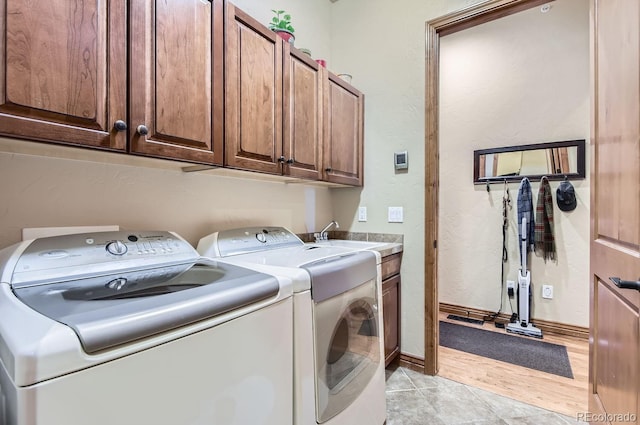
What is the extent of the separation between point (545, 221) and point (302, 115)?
252cm

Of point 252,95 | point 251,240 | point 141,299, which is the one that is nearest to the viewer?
point 141,299

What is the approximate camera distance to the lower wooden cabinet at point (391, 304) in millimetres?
2033

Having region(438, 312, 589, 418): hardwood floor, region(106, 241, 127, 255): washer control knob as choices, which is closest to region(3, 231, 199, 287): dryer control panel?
region(106, 241, 127, 255): washer control knob

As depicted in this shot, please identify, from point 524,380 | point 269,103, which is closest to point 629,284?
point 524,380

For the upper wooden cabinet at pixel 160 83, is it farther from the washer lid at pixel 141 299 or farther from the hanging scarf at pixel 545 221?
the hanging scarf at pixel 545 221

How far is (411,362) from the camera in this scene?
2203 millimetres

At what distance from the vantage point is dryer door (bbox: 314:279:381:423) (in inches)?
46.1

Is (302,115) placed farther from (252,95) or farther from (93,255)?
(93,255)

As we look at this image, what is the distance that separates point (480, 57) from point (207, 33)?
308 cm

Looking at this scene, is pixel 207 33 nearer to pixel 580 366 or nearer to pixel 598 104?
pixel 598 104

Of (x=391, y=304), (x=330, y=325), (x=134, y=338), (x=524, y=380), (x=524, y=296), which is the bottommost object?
(x=524, y=380)

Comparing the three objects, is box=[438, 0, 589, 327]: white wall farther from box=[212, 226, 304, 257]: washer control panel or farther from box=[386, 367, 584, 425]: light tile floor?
box=[212, 226, 304, 257]: washer control panel

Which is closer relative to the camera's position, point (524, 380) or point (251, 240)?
point (251, 240)

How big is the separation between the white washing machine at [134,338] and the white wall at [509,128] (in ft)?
9.46
